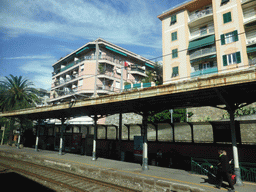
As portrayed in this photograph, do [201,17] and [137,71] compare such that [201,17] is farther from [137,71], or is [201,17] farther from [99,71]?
[99,71]

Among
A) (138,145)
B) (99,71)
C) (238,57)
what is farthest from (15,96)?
(238,57)

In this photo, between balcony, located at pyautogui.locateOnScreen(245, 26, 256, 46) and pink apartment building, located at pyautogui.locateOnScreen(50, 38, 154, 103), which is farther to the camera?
pink apartment building, located at pyautogui.locateOnScreen(50, 38, 154, 103)

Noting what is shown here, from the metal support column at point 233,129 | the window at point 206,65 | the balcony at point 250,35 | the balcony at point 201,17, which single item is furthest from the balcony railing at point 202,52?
the metal support column at point 233,129

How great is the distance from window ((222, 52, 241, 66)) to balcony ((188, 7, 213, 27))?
23.9 feet

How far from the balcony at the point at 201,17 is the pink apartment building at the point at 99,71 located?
14478mm

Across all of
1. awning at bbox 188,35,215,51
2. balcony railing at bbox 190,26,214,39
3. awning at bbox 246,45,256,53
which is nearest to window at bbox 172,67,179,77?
awning at bbox 188,35,215,51

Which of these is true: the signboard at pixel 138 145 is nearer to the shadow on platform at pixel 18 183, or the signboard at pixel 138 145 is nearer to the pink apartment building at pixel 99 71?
the shadow on platform at pixel 18 183

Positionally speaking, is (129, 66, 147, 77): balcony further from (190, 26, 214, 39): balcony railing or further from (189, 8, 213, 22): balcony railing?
(189, 8, 213, 22): balcony railing

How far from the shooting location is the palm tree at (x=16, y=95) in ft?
91.4

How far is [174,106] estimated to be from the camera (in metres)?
10.8

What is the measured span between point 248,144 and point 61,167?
12.0 metres

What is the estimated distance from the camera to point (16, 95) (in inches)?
1112

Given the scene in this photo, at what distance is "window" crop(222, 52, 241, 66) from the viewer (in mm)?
22352

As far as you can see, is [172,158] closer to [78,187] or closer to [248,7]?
[78,187]
